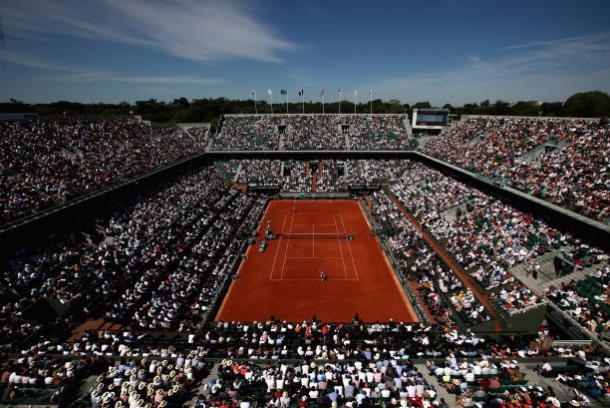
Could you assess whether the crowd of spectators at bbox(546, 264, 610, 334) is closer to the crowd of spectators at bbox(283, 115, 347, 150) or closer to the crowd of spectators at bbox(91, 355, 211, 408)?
the crowd of spectators at bbox(91, 355, 211, 408)

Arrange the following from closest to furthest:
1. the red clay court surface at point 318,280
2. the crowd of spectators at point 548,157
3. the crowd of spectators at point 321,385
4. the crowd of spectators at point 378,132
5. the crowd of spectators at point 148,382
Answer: the crowd of spectators at point 148,382 < the crowd of spectators at point 321,385 < the red clay court surface at point 318,280 < the crowd of spectators at point 548,157 < the crowd of spectators at point 378,132

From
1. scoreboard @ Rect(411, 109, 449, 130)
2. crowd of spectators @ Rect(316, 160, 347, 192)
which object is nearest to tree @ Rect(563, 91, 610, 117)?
scoreboard @ Rect(411, 109, 449, 130)

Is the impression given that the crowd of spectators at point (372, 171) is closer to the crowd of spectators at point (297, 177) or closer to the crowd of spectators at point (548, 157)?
the crowd of spectators at point (297, 177)

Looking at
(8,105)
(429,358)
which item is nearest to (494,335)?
(429,358)

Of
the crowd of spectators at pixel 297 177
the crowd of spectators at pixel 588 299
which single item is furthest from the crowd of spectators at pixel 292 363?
the crowd of spectators at pixel 297 177

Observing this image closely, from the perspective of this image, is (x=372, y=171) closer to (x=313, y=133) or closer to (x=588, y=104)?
(x=313, y=133)

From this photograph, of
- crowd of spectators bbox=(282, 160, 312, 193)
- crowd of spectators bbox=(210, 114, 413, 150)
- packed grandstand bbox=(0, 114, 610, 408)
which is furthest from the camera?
crowd of spectators bbox=(210, 114, 413, 150)

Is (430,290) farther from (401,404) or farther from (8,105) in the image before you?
(8,105)
